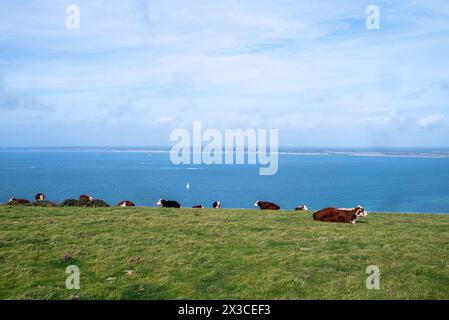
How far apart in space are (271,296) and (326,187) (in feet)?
497

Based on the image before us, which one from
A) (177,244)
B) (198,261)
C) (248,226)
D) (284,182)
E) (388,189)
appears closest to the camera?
(198,261)

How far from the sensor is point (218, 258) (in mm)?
12531

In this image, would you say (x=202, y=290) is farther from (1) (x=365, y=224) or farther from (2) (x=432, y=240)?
(1) (x=365, y=224)

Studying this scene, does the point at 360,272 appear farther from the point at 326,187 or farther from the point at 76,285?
the point at 326,187

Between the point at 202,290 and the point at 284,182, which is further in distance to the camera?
the point at 284,182

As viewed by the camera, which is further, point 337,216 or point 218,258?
point 337,216

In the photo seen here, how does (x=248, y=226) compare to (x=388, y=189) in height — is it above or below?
above

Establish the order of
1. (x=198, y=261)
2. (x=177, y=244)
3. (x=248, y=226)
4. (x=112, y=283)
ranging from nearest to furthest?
(x=112, y=283) < (x=198, y=261) < (x=177, y=244) < (x=248, y=226)

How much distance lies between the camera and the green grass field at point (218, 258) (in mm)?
9844

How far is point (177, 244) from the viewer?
14.2 meters

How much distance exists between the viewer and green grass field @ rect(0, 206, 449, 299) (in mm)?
9844

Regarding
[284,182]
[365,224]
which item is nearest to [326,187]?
[284,182]

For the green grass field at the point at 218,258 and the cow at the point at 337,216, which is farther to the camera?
the cow at the point at 337,216

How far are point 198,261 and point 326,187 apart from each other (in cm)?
14929
